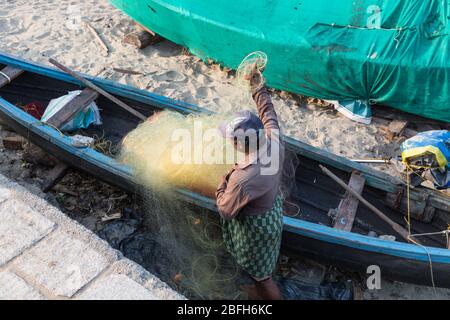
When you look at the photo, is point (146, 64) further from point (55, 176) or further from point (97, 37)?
point (55, 176)

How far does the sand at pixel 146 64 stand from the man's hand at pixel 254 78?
302cm

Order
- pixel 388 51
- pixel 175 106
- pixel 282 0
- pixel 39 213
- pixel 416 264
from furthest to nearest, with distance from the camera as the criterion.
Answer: pixel 282 0 → pixel 388 51 → pixel 175 106 → pixel 416 264 → pixel 39 213

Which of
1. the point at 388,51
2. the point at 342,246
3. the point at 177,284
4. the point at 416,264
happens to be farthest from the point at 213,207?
the point at 388,51

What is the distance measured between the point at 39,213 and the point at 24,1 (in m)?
8.44

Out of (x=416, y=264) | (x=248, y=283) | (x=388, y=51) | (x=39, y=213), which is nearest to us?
(x=39, y=213)

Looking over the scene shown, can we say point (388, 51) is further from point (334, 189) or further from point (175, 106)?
point (175, 106)

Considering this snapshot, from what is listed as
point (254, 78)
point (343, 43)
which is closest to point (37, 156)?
point (254, 78)

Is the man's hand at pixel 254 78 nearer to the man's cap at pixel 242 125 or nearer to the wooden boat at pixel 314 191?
the man's cap at pixel 242 125

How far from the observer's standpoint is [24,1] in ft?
36.4

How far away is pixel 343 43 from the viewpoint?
306 inches

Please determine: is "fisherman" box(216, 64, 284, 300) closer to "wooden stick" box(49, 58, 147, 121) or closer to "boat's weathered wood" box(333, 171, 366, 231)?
"boat's weathered wood" box(333, 171, 366, 231)

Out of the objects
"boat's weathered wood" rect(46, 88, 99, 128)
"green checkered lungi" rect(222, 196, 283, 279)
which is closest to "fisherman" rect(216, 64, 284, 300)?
"green checkered lungi" rect(222, 196, 283, 279)

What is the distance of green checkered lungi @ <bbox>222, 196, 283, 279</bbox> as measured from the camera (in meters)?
4.36

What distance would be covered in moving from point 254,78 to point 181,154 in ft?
3.84
